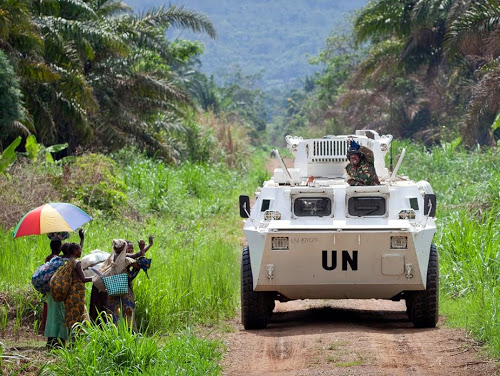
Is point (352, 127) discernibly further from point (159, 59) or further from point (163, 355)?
point (163, 355)

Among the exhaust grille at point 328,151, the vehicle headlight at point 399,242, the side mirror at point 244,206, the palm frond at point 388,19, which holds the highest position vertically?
the palm frond at point 388,19

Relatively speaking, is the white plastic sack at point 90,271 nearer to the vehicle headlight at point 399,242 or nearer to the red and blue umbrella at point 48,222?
the red and blue umbrella at point 48,222

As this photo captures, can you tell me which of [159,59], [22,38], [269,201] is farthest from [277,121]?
[269,201]

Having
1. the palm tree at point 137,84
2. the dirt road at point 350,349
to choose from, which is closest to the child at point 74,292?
the dirt road at point 350,349

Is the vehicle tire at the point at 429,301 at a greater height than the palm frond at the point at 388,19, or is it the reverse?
the palm frond at the point at 388,19

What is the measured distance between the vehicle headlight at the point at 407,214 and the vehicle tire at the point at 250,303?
185cm

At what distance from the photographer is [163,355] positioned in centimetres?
848

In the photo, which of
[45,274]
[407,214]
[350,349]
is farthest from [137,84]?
[350,349]

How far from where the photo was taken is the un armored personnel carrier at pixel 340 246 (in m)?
10.6

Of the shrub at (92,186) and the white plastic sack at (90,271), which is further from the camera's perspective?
the shrub at (92,186)

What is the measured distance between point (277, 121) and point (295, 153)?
111135mm

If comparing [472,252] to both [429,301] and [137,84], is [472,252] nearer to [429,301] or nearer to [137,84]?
[429,301]

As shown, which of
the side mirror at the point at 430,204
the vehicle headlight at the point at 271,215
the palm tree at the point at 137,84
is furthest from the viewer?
the palm tree at the point at 137,84

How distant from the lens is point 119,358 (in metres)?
8.09
